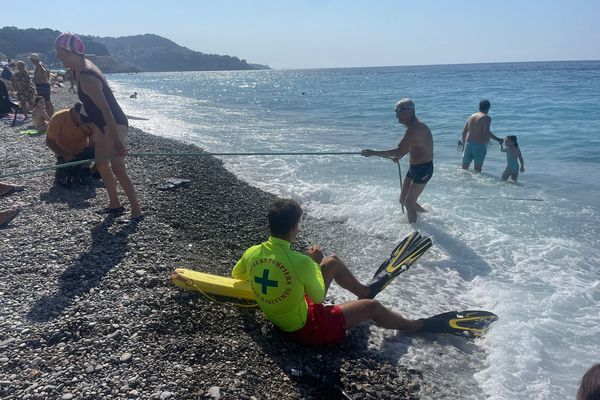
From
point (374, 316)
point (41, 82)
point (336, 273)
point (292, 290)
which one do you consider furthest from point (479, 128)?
point (41, 82)

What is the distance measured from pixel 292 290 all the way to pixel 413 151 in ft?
16.3

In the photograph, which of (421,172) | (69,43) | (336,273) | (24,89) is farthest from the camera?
(24,89)

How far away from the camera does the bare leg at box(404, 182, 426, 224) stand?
8.45m

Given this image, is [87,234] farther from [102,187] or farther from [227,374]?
[227,374]

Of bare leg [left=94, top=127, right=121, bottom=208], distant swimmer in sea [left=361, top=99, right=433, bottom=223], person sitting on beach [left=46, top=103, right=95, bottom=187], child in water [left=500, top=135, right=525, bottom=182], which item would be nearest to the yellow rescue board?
bare leg [left=94, top=127, right=121, bottom=208]

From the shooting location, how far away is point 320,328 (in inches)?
168

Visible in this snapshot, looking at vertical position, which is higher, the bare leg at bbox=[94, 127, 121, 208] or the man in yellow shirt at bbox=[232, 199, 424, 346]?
the bare leg at bbox=[94, 127, 121, 208]

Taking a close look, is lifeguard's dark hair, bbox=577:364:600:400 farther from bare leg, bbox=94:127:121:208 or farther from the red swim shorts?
bare leg, bbox=94:127:121:208

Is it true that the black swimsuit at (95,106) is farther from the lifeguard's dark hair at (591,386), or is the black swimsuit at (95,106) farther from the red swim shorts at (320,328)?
the lifeguard's dark hair at (591,386)

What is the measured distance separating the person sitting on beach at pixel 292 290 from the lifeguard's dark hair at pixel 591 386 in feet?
7.58

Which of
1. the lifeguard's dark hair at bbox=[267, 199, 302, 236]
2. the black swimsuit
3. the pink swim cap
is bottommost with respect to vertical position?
the lifeguard's dark hair at bbox=[267, 199, 302, 236]

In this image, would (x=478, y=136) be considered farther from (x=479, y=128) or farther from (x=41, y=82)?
(x=41, y=82)

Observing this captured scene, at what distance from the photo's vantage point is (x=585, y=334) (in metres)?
5.13

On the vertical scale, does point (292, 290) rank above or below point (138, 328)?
above
